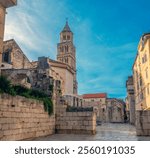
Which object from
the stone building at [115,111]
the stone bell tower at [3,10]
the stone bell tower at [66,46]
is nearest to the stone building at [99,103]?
the stone building at [115,111]

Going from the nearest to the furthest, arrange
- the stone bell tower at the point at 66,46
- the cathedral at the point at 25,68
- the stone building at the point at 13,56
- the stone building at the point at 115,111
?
the cathedral at the point at 25,68, the stone building at the point at 13,56, the stone building at the point at 115,111, the stone bell tower at the point at 66,46

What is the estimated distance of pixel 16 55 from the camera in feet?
114

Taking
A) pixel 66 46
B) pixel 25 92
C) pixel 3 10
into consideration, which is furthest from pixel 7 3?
pixel 66 46

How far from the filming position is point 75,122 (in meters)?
15.4

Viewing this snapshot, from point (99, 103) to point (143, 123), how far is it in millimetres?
52927

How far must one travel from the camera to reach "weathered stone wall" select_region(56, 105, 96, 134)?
1504cm

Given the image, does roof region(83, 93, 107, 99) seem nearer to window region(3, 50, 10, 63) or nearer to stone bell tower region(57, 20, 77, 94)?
stone bell tower region(57, 20, 77, 94)

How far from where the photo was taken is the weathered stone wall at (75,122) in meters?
15.0

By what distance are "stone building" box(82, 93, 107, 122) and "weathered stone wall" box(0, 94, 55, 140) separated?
42.9m

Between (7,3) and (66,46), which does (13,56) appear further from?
(66,46)

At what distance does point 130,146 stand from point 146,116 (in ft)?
28.4

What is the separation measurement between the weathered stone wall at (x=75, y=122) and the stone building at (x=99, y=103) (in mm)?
40304

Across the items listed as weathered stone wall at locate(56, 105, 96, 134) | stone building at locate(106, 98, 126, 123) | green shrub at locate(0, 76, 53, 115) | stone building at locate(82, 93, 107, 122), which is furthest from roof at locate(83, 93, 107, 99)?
green shrub at locate(0, 76, 53, 115)

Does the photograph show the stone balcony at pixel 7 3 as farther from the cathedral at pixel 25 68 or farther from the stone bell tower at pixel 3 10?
the cathedral at pixel 25 68
